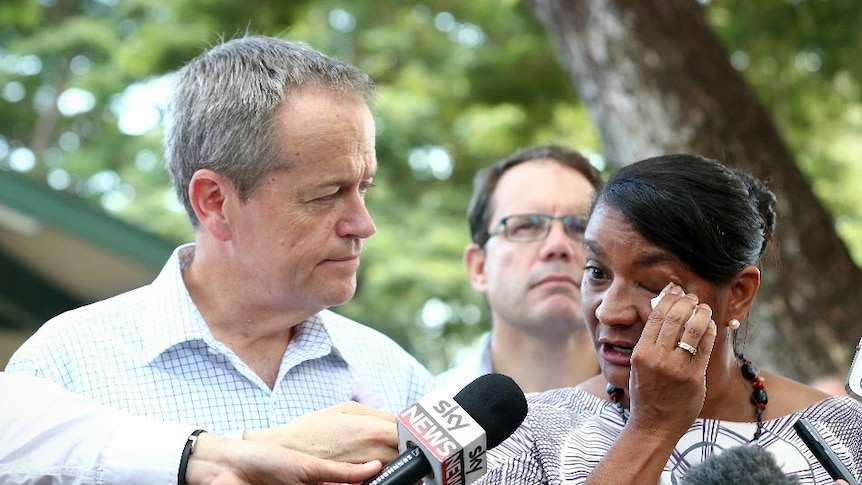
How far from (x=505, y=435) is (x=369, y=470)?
307 millimetres

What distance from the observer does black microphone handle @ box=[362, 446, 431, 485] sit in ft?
7.08

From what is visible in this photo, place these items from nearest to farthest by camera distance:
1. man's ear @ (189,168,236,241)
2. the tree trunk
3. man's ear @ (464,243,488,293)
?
man's ear @ (189,168,236,241), man's ear @ (464,243,488,293), the tree trunk

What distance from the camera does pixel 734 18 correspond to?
907 centimetres

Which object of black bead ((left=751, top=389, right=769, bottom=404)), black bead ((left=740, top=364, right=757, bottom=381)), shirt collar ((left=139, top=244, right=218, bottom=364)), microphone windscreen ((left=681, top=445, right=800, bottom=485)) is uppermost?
shirt collar ((left=139, top=244, right=218, bottom=364))

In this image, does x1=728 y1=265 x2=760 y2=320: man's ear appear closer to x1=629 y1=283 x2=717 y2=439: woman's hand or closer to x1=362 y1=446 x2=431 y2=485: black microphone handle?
x1=629 y1=283 x2=717 y2=439: woman's hand

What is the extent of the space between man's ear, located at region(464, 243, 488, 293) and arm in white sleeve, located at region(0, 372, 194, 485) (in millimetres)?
2391

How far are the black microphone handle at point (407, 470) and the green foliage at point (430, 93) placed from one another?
684 cm

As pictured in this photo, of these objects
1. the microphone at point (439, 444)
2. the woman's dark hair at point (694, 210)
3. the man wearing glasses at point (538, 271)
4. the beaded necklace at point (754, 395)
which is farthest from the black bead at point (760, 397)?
the man wearing glasses at point (538, 271)

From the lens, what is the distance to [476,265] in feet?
15.8

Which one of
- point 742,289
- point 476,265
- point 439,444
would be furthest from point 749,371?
point 476,265

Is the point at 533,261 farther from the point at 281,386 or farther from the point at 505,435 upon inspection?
the point at 505,435

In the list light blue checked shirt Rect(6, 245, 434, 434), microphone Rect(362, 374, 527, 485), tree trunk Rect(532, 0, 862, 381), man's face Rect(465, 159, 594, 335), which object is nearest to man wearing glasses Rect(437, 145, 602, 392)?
man's face Rect(465, 159, 594, 335)

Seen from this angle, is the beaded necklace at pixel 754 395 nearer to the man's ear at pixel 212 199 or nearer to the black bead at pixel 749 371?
the black bead at pixel 749 371

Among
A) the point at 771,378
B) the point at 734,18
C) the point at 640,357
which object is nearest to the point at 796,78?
the point at 734,18
